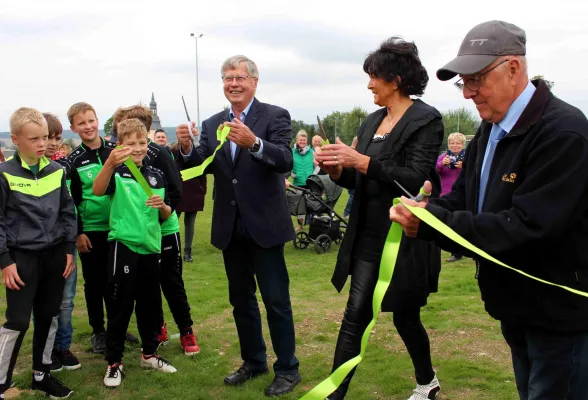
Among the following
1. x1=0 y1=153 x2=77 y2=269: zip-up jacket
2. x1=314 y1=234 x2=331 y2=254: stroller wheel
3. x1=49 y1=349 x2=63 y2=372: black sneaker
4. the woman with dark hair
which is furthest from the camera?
x1=314 y1=234 x2=331 y2=254: stroller wheel

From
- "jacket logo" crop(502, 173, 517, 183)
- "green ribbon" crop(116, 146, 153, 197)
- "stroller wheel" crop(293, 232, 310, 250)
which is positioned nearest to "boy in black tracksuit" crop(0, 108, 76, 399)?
"green ribbon" crop(116, 146, 153, 197)

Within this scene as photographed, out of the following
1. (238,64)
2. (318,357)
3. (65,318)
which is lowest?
(318,357)

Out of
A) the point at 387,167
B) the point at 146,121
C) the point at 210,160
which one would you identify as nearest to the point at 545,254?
the point at 387,167

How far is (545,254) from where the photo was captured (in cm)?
245

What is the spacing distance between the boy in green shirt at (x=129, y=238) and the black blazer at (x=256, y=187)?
1.44 ft

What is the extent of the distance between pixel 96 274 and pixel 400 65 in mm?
3171

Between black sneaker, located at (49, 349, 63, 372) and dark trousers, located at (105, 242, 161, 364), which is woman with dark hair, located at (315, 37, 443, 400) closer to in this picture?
dark trousers, located at (105, 242, 161, 364)

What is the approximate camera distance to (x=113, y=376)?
4527 mm

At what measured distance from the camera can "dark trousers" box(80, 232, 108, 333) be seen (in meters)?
4.96

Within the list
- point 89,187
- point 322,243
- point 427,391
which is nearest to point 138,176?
point 89,187

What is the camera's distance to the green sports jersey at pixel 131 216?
4.43 meters

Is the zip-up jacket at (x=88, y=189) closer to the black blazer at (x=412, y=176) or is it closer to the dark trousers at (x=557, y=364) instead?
the black blazer at (x=412, y=176)

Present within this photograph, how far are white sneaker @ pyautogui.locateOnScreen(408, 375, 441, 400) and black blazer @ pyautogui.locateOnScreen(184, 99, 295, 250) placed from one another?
56.0 inches

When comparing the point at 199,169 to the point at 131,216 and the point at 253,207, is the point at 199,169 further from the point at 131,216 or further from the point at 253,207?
the point at 131,216
